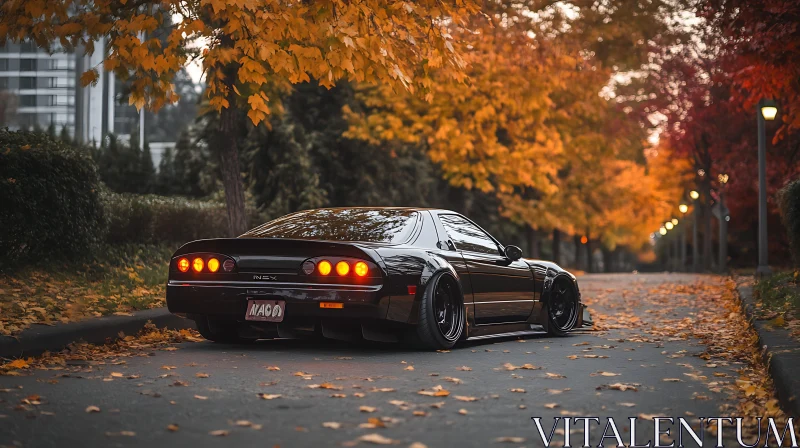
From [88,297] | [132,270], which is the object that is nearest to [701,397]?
[88,297]

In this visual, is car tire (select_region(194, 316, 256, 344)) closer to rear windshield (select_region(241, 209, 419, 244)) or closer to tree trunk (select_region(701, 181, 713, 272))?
rear windshield (select_region(241, 209, 419, 244))

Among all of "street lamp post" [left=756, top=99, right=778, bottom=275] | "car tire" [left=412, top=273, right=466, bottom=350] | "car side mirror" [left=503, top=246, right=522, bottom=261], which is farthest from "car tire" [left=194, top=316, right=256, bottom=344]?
"street lamp post" [left=756, top=99, right=778, bottom=275]

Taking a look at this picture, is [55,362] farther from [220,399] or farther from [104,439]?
[104,439]

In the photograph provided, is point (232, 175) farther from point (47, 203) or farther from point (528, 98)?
point (528, 98)

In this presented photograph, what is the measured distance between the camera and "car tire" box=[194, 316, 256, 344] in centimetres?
1008

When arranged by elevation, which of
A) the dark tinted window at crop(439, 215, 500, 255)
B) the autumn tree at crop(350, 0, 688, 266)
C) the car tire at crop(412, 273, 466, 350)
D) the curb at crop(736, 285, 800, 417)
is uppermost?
the autumn tree at crop(350, 0, 688, 266)

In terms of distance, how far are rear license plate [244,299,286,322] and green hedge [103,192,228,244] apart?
8.06 m

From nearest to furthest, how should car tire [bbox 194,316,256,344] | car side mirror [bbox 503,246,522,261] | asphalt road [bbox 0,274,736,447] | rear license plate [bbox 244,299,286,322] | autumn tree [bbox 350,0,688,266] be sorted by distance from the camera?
asphalt road [bbox 0,274,736,447] → rear license plate [bbox 244,299,286,322] → car tire [bbox 194,316,256,344] → car side mirror [bbox 503,246,522,261] → autumn tree [bbox 350,0,688,266]

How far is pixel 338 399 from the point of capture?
6.58 metres

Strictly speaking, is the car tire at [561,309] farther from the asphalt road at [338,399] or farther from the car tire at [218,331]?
the car tire at [218,331]

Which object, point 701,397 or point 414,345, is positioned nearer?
point 701,397

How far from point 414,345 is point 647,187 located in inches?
1854

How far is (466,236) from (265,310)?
2464mm

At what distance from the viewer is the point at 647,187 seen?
5494 centimetres
